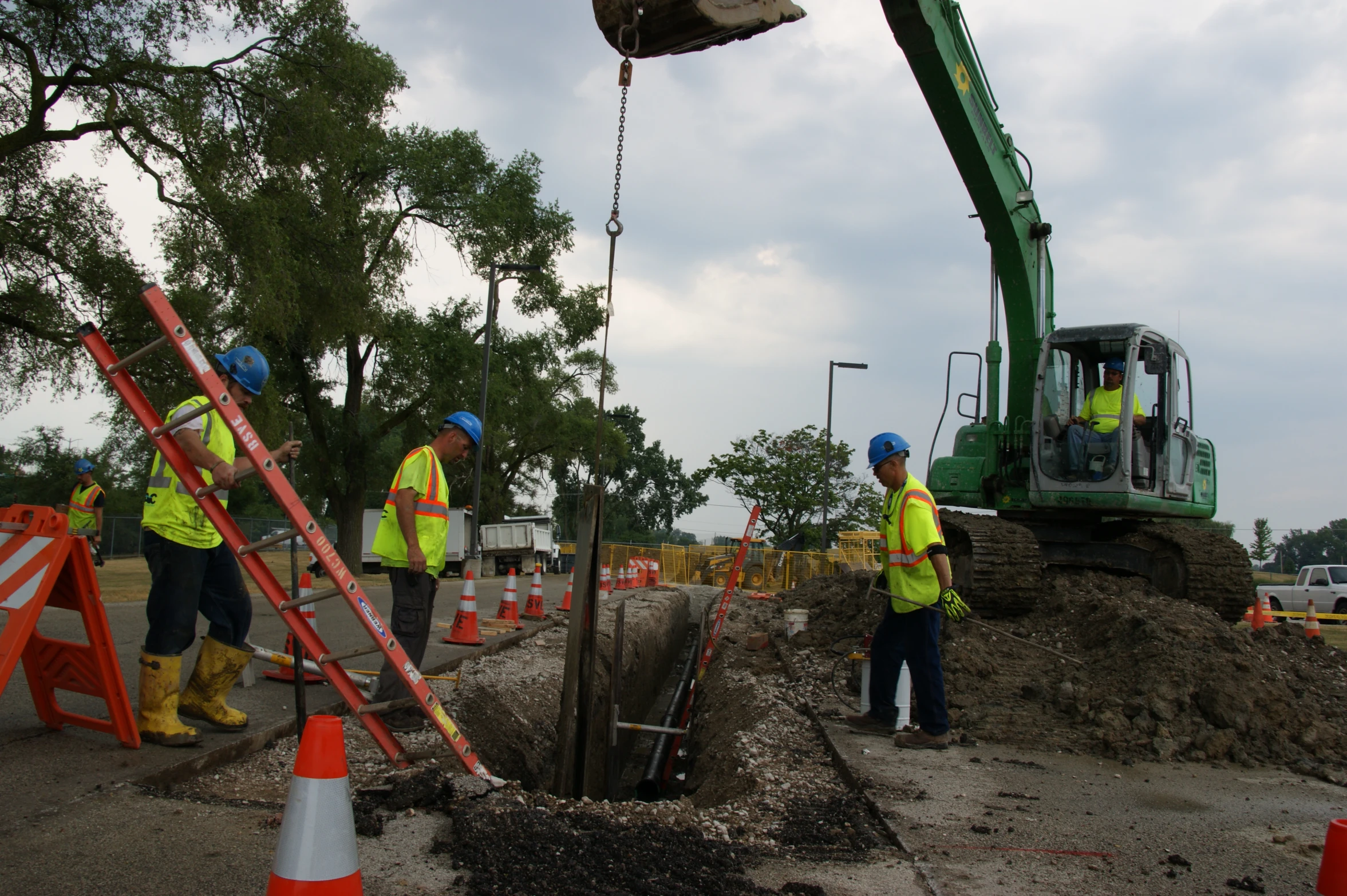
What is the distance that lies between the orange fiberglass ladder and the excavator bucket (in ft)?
8.36

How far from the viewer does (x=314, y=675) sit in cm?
630

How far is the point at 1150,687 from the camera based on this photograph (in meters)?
6.02

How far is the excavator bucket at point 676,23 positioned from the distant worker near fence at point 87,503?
31.5ft

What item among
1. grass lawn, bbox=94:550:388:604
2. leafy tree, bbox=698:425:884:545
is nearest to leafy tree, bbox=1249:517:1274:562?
leafy tree, bbox=698:425:884:545

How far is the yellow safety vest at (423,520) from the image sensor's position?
5355mm

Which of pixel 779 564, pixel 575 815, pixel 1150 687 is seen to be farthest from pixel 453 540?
pixel 575 815

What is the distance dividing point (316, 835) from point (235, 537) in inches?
83.8

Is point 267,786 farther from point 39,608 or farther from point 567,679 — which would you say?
point 567,679

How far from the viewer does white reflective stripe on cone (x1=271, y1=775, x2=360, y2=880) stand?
2.29 metres

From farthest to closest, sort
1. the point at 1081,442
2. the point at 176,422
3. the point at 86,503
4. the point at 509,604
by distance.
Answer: the point at 86,503 → the point at 509,604 → the point at 1081,442 → the point at 176,422

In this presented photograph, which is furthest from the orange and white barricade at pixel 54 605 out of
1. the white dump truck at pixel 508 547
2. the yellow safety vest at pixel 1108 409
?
the white dump truck at pixel 508 547

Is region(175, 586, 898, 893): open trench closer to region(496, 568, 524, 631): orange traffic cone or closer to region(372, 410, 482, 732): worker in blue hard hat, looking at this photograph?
region(372, 410, 482, 732): worker in blue hard hat

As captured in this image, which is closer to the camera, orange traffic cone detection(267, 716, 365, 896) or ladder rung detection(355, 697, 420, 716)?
orange traffic cone detection(267, 716, 365, 896)

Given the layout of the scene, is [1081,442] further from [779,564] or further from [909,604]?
[779,564]
